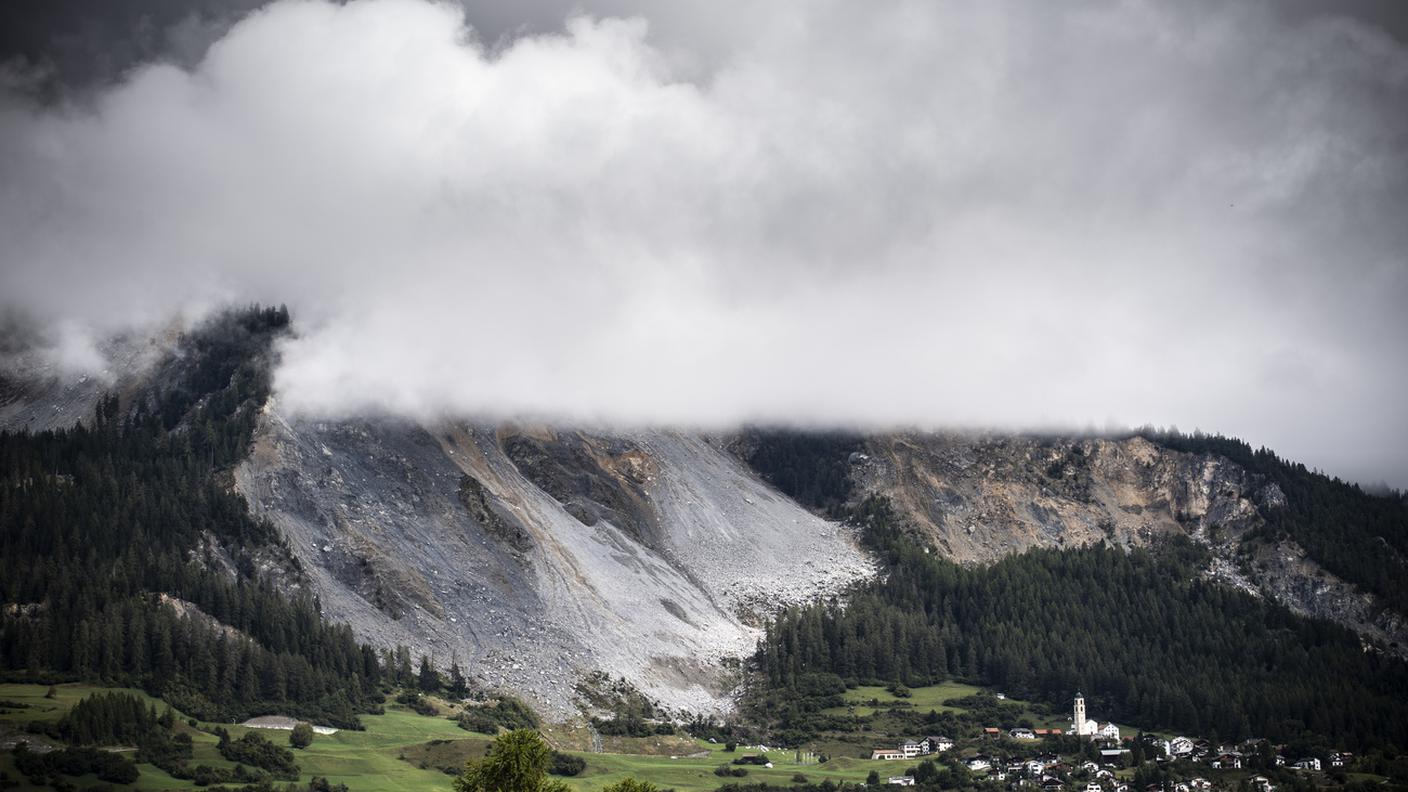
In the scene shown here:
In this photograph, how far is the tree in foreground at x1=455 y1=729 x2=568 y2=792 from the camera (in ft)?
543

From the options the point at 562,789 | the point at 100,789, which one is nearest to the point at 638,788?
the point at 562,789

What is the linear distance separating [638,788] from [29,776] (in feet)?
253

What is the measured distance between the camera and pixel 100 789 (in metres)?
199

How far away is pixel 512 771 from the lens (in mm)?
166125

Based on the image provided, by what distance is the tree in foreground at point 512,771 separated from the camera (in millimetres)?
165375

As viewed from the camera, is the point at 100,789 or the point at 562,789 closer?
the point at 562,789

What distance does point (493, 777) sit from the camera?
166125 mm

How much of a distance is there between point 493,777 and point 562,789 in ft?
23.7

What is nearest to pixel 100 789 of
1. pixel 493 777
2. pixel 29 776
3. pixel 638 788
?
pixel 29 776

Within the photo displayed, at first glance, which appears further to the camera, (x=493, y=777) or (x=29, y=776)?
(x=29, y=776)

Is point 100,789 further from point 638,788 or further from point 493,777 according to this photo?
point 638,788

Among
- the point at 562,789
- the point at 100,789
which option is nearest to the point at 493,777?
the point at 562,789

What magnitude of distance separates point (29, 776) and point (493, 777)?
63.9 m

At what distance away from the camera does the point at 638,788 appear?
16362cm
